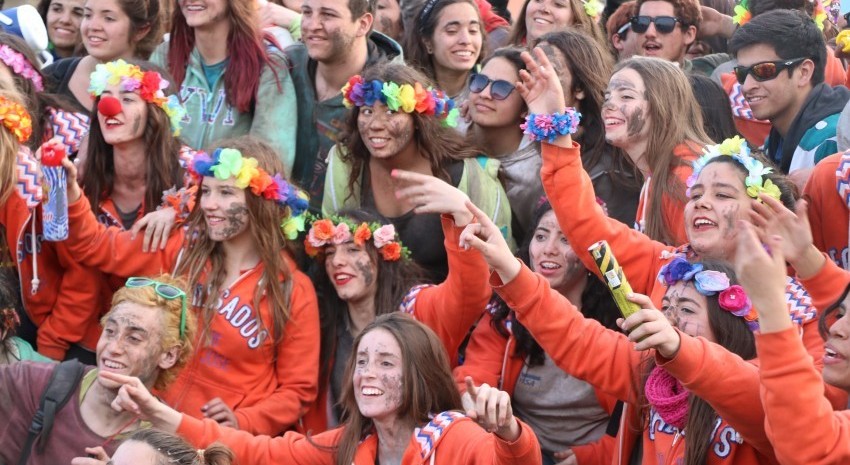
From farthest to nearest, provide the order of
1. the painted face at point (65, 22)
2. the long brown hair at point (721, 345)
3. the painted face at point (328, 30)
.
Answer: the painted face at point (65, 22), the painted face at point (328, 30), the long brown hair at point (721, 345)

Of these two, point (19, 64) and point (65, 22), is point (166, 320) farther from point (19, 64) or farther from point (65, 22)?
point (65, 22)

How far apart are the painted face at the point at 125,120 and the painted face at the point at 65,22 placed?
1574 millimetres

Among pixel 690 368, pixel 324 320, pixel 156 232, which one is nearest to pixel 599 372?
pixel 690 368

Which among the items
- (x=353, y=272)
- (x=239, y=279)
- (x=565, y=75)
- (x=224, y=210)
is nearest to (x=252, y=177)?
(x=224, y=210)

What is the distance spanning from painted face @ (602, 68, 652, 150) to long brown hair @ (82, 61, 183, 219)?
6.82ft

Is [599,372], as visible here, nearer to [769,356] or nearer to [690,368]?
[690,368]

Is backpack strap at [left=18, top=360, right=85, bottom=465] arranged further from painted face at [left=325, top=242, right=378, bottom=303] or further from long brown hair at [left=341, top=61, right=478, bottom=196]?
long brown hair at [left=341, top=61, right=478, bottom=196]

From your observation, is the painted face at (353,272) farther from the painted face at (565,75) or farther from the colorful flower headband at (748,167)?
the colorful flower headband at (748,167)

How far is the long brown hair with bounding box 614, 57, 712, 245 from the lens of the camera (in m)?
6.33

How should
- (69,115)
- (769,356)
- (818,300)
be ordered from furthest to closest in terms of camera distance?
(69,115) → (818,300) → (769,356)

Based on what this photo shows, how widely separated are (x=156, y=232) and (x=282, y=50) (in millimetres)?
1442

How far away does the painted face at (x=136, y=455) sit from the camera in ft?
16.3

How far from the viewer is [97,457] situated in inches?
225

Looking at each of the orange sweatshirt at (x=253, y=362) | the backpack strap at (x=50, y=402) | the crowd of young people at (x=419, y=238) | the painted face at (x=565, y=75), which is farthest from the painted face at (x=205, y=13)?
the backpack strap at (x=50, y=402)
